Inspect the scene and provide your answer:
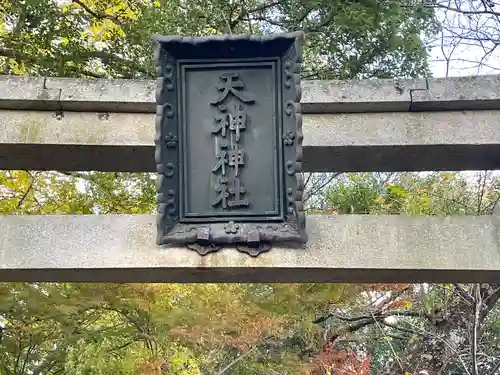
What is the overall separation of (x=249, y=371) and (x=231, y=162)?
4815mm

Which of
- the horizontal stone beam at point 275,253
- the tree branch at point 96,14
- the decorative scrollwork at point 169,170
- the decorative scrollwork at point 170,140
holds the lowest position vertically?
the horizontal stone beam at point 275,253

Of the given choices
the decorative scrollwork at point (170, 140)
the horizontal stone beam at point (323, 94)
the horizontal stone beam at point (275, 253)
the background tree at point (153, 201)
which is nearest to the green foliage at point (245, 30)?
the background tree at point (153, 201)

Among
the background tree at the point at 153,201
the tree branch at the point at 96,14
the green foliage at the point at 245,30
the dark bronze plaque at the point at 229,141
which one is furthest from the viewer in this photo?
the tree branch at the point at 96,14

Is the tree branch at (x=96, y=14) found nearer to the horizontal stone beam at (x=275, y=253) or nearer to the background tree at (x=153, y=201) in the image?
the background tree at (x=153, y=201)

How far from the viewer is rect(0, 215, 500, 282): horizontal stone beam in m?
2.61

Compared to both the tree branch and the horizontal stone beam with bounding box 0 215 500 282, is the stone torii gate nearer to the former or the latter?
the horizontal stone beam with bounding box 0 215 500 282

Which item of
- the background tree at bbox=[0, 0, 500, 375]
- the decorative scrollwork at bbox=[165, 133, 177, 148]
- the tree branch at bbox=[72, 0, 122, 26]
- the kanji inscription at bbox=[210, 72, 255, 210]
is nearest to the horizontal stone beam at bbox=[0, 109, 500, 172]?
the decorative scrollwork at bbox=[165, 133, 177, 148]

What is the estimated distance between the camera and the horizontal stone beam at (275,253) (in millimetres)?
2605

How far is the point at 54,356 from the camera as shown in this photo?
5.32 meters

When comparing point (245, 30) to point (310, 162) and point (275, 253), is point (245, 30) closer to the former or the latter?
point (310, 162)

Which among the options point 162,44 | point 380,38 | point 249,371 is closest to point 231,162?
point 162,44

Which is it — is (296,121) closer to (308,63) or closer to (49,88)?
(49,88)

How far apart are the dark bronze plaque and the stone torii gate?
0.13 metres

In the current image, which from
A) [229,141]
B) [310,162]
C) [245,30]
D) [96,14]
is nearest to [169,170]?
[229,141]
